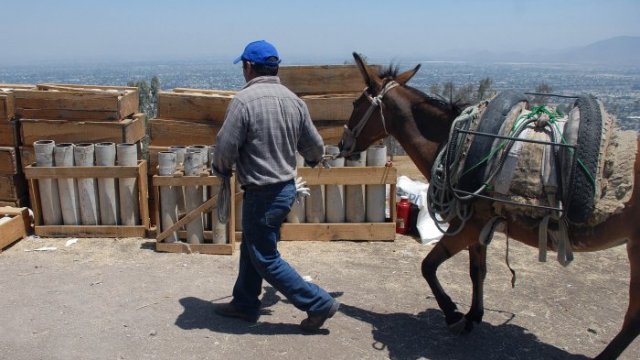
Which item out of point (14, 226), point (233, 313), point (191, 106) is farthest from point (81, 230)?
point (233, 313)

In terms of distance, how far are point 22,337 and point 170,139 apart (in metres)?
3.11

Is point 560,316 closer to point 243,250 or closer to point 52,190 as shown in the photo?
point 243,250

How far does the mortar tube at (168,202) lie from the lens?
6.01m

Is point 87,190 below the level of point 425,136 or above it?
below

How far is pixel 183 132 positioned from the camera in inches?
266

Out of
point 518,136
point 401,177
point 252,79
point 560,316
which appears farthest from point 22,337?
point 401,177

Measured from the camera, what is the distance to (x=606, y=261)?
246 inches

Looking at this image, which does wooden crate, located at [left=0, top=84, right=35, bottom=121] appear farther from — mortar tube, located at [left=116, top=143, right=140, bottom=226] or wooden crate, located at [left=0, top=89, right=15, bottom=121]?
mortar tube, located at [left=116, top=143, right=140, bottom=226]

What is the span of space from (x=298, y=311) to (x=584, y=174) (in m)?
2.63

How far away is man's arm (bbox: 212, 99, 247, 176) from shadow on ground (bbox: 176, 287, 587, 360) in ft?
4.85

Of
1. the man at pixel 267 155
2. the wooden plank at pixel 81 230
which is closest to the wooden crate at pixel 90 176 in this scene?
the wooden plank at pixel 81 230

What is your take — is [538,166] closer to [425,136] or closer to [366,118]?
[425,136]

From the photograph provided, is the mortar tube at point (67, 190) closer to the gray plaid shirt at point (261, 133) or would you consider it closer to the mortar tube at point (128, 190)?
the mortar tube at point (128, 190)

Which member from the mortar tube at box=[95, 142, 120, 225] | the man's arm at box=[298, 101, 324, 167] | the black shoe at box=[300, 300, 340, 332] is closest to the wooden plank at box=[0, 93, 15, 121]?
the mortar tube at box=[95, 142, 120, 225]
